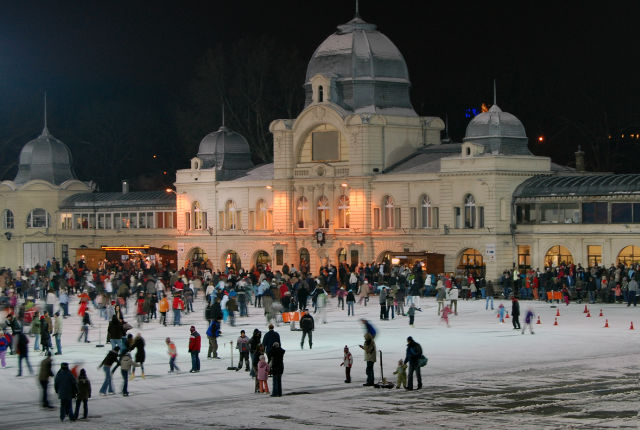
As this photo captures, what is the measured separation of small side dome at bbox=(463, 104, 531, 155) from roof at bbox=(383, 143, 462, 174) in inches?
124

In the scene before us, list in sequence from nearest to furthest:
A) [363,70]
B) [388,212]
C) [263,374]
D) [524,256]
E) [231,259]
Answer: [263,374] < [524,256] < [388,212] < [363,70] < [231,259]

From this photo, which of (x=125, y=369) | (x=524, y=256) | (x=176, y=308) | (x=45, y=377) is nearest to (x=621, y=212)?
(x=524, y=256)

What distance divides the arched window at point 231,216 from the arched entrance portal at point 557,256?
21.7 meters

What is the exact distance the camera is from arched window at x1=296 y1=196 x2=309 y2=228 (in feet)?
235

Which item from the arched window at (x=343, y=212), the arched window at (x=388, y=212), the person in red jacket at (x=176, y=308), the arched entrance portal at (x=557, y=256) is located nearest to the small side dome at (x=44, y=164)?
the arched window at (x=343, y=212)

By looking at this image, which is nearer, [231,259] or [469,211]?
[469,211]

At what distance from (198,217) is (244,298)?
28772 mm

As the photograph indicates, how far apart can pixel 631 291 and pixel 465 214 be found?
15.0m

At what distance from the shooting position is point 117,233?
83.1 metres

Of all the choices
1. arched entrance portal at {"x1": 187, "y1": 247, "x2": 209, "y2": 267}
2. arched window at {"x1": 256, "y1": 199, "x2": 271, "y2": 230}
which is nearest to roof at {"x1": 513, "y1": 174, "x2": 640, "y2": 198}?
arched window at {"x1": 256, "y1": 199, "x2": 271, "y2": 230}

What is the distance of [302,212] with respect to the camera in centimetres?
7200

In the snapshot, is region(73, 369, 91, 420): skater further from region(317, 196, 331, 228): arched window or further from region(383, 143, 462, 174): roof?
region(317, 196, 331, 228): arched window

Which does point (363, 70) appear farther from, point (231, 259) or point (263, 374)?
point (263, 374)

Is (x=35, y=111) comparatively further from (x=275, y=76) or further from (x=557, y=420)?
(x=557, y=420)
